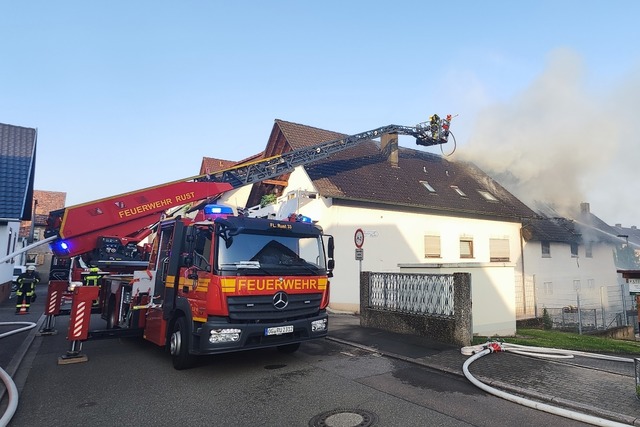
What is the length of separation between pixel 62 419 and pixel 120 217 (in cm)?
450

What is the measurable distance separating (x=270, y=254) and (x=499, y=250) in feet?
55.1

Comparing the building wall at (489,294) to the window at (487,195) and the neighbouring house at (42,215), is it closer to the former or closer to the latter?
the window at (487,195)

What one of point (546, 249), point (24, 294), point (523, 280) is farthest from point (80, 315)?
point (546, 249)

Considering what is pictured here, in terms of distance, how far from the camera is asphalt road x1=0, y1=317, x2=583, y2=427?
445cm

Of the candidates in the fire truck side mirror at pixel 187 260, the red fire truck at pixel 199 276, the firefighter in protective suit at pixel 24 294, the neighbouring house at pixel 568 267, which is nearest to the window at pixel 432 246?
the neighbouring house at pixel 568 267

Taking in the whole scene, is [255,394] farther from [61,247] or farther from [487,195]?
[487,195]

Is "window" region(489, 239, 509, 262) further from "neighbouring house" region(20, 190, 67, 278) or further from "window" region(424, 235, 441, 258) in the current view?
"neighbouring house" region(20, 190, 67, 278)

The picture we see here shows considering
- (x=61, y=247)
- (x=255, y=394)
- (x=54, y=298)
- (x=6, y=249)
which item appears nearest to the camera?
(x=255, y=394)

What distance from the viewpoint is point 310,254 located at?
24.1 feet

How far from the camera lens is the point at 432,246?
17797 millimetres

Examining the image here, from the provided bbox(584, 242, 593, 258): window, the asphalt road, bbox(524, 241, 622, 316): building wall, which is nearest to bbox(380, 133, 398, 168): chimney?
bbox(524, 241, 622, 316): building wall

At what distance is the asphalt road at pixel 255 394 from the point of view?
14.6 feet

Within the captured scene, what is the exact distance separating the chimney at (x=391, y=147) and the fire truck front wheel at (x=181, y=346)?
16153 mm

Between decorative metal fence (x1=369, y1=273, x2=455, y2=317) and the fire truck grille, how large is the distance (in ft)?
10.5
